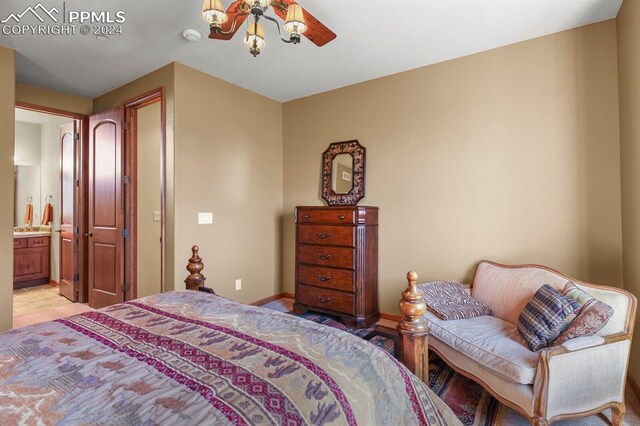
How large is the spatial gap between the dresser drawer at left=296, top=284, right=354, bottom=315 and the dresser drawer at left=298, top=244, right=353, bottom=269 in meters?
0.28

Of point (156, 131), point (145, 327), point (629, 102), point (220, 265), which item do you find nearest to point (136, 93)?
point (156, 131)

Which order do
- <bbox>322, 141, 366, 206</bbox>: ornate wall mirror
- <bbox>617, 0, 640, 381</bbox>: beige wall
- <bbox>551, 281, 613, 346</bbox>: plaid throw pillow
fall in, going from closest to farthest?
<bbox>551, 281, 613, 346</bbox>: plaid throw pillow < <bbox>617, 0, 640, 381</bbox>: beige wall < <bbox>322, 141, 366, 206</bbox>: ornate wall mirror

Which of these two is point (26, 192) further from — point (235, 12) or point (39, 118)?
point (235, 12)

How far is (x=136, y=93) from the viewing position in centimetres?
344

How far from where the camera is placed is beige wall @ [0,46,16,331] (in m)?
2.69

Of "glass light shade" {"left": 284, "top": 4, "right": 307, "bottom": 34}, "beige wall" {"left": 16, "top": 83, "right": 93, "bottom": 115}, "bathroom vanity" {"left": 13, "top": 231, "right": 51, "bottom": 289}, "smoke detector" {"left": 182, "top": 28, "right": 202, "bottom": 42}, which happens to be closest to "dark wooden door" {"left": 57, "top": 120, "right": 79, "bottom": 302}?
"beige wall" {"left": 16, "top": 83, "right": 93, "bottom": 115}

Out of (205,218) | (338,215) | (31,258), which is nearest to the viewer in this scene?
(338,215)

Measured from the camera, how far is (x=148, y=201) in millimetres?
3896

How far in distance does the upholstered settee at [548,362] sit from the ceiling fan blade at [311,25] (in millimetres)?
2108

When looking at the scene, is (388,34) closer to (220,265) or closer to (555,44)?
(555,44)

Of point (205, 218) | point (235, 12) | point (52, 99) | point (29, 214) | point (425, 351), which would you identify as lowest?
point (425, 351)

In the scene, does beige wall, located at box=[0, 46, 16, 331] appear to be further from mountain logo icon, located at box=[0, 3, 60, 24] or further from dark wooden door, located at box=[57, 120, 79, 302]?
dark wooden door, located at box=[57, 120, 79, 302]

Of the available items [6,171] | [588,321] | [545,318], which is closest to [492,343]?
[545,318]

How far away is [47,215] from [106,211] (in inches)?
93.4
